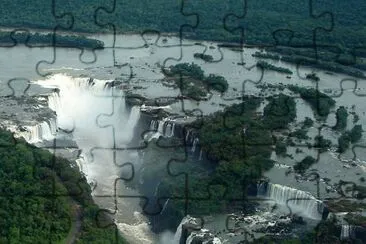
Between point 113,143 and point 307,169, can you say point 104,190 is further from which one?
point 307,169

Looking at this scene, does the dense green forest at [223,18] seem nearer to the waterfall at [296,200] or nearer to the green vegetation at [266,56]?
the green vegetation at [266,56]

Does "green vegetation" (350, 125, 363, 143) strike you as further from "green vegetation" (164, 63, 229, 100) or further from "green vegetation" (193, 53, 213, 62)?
"green vegetation" (193, 53, 213, 62)

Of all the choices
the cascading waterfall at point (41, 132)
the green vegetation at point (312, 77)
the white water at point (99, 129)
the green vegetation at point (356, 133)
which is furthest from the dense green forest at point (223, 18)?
the cascading waterfall at point (41, 132)

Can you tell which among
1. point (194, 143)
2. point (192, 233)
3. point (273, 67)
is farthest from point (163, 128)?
point (273, 67)

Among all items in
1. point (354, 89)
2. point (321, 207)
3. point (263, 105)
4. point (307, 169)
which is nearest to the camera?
point (321, 207)

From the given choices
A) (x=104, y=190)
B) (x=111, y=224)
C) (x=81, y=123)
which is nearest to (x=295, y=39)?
(x=81, y=123)

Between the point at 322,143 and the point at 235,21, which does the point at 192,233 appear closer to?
the point at 322,143

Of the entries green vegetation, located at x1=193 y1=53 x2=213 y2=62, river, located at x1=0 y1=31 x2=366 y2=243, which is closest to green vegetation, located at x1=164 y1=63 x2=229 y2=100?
river, located at x1=0 y1=31 x2=366 y2=243
